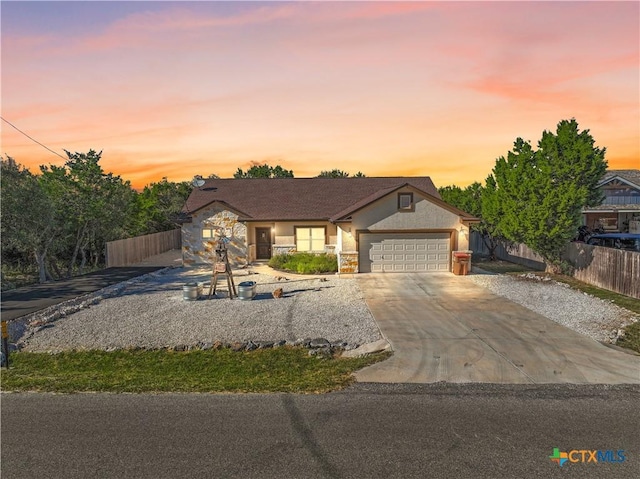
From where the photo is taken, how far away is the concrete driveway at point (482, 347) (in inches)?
360

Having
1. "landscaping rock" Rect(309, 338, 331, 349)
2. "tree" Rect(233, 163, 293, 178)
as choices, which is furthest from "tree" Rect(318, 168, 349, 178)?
"landscaping rock" Rect(309, 338, 331, 349)

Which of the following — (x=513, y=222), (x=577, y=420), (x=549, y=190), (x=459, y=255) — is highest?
(x=549, y=190)

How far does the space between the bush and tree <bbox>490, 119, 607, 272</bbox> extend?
10335 millimetres

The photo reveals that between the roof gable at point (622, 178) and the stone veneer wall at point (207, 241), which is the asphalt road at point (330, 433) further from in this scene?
the roof gable at point (622, 178)

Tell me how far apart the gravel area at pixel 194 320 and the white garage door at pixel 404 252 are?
439cm

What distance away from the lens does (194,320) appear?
14023 mm

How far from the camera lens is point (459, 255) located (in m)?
22.6

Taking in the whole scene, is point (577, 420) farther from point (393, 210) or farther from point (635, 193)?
point (635, 193)

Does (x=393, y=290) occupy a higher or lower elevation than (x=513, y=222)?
lower

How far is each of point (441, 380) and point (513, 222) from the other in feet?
53.3

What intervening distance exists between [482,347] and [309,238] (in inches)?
720

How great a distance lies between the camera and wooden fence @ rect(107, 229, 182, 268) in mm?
27894

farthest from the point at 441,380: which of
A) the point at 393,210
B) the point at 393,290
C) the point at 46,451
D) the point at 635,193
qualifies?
the point at 635,193

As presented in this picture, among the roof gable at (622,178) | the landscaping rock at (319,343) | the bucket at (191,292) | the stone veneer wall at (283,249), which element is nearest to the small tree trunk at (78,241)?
the stone veneer wall at (283,249)
